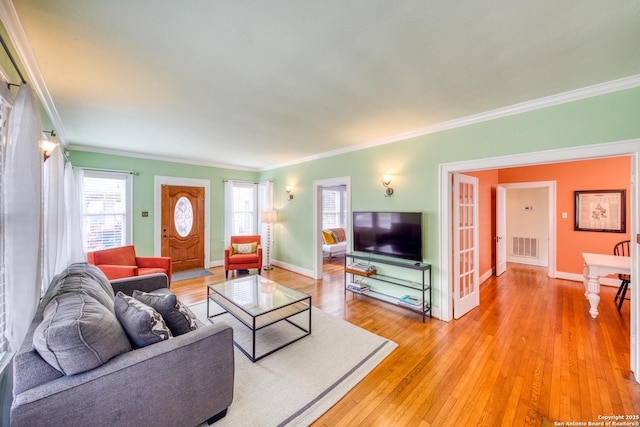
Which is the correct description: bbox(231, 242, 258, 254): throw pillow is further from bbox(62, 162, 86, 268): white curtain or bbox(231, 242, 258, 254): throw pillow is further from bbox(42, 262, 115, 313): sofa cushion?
bbox(42, 262, 115, 313): sofa cushion

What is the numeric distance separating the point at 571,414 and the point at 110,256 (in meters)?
5.38

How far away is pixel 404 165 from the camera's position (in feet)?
11.7

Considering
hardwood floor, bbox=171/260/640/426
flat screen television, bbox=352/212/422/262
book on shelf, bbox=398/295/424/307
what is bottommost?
hardwood floor, bbox=171/260/640/426

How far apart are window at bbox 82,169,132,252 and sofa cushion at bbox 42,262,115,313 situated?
2.68m

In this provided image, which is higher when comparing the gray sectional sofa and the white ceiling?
the white ceiling

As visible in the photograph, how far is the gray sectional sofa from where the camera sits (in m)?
1.12

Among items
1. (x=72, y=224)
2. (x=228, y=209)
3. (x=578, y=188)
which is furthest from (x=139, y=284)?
(x=578, y=188)

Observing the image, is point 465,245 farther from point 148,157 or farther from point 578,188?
point 148,157

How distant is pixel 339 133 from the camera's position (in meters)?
3.55

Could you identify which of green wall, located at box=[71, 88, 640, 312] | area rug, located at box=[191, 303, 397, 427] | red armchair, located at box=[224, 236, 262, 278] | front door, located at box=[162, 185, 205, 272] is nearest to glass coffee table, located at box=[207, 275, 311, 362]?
area rug, located at box=[191, 303, 397, 427]

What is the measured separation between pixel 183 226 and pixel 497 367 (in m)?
5.81

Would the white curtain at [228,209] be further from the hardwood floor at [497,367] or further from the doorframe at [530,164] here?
the doorframe at [530,164]

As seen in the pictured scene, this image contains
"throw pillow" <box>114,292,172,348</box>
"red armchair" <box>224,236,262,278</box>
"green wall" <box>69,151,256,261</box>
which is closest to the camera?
"throw pillow" <box>114,292,172,348</box>

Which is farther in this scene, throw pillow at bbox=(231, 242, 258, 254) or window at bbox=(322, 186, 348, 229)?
window at bbox=(322, 186, 348, 229)
